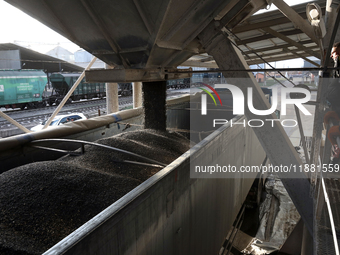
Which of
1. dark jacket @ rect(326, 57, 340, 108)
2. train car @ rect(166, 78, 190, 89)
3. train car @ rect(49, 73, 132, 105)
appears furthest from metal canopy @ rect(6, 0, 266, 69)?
train car @ rect(166, 78, 190, 89)

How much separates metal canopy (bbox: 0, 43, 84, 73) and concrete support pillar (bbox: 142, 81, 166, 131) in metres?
8.25

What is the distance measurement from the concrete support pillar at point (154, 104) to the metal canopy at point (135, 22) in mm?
927

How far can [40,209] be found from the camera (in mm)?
2547

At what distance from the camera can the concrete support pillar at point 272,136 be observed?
3.40 meters

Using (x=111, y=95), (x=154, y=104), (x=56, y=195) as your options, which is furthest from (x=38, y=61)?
(x=56, y=195)

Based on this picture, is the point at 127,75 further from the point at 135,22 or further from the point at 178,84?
the point at 178,84

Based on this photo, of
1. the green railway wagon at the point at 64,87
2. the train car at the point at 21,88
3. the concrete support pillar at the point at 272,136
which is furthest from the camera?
the green railway wagon at the point at 64,87

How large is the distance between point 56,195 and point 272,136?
2.65m

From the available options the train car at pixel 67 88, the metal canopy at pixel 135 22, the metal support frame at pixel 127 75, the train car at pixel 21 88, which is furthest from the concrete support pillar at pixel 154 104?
the train car at pixel 67 88

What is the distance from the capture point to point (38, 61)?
15.7 metres

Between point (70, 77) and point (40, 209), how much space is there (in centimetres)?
1715

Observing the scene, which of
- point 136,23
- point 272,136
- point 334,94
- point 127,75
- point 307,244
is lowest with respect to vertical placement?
point 307,244

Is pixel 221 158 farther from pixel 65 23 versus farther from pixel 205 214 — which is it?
pixel 65 23

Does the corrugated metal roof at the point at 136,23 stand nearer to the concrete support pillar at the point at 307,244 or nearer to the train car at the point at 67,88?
the concrete support pillar at the point at 307,244
